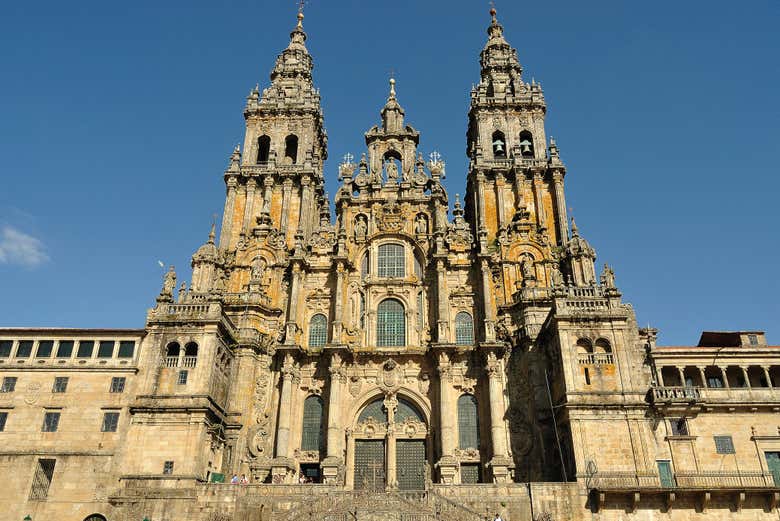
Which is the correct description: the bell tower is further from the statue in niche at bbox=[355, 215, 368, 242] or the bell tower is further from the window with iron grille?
the window with iron grille

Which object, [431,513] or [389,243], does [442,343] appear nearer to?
[389,243]

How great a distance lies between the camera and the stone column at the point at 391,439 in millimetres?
35125

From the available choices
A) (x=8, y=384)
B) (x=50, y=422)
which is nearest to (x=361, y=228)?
(x=50, y=422)

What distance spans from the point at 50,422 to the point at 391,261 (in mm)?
21612

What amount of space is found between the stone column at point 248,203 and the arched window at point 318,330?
8.00 meters

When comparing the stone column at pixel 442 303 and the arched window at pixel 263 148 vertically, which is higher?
the arched window at pixel 263 148

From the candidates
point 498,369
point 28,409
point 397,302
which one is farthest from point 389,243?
point 28,409

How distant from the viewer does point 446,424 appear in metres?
35.1

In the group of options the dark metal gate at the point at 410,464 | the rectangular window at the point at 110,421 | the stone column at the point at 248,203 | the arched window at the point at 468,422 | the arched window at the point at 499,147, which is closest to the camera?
the rectangular window at the point at 110,421

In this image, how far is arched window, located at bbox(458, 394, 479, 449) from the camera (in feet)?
117

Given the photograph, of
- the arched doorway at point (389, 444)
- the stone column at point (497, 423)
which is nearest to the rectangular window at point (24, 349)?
the arched doorway at point (389, 444)

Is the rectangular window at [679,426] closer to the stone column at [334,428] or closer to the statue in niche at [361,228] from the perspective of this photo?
the stone column at [334,428]

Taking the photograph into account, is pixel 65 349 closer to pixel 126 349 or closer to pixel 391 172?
pixel 126 349

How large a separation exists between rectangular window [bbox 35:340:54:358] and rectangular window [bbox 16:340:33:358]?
478 mm
